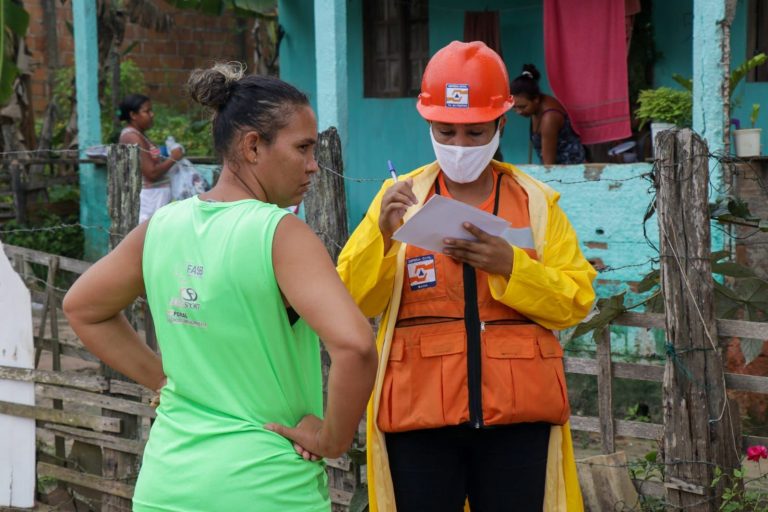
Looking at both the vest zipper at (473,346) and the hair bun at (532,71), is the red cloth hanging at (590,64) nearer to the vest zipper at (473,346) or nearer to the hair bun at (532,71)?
the hair bun at (532,71)

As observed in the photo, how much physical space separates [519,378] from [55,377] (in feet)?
10.3

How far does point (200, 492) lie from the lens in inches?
91.5

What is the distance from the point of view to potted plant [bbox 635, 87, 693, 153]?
7754 mm

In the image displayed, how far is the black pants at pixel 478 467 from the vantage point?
3154 millimetres

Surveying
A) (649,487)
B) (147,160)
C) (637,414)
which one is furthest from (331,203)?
(147,160)

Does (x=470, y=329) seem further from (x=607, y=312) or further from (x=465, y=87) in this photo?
(x=607, y=312)

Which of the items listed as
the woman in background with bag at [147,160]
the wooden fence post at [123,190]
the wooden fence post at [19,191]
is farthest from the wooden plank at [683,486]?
the wooden fence post at [19,191]

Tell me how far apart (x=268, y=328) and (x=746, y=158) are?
209 inches

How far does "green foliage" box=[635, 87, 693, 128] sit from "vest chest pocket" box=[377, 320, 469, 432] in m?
5.09

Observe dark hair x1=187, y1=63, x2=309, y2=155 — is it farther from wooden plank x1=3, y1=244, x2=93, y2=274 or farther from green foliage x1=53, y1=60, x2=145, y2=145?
green foliage x1=53, y1=60, x2=145, y2=145

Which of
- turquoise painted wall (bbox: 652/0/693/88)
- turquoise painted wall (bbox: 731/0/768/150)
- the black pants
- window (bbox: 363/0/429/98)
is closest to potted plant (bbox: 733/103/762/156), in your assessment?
turquoise painted wall (bbox: 731/0/768/150)

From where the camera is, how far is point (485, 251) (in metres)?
3.07

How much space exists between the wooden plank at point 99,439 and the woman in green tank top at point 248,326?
289cm

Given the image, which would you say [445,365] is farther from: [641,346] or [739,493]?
[641,346]
